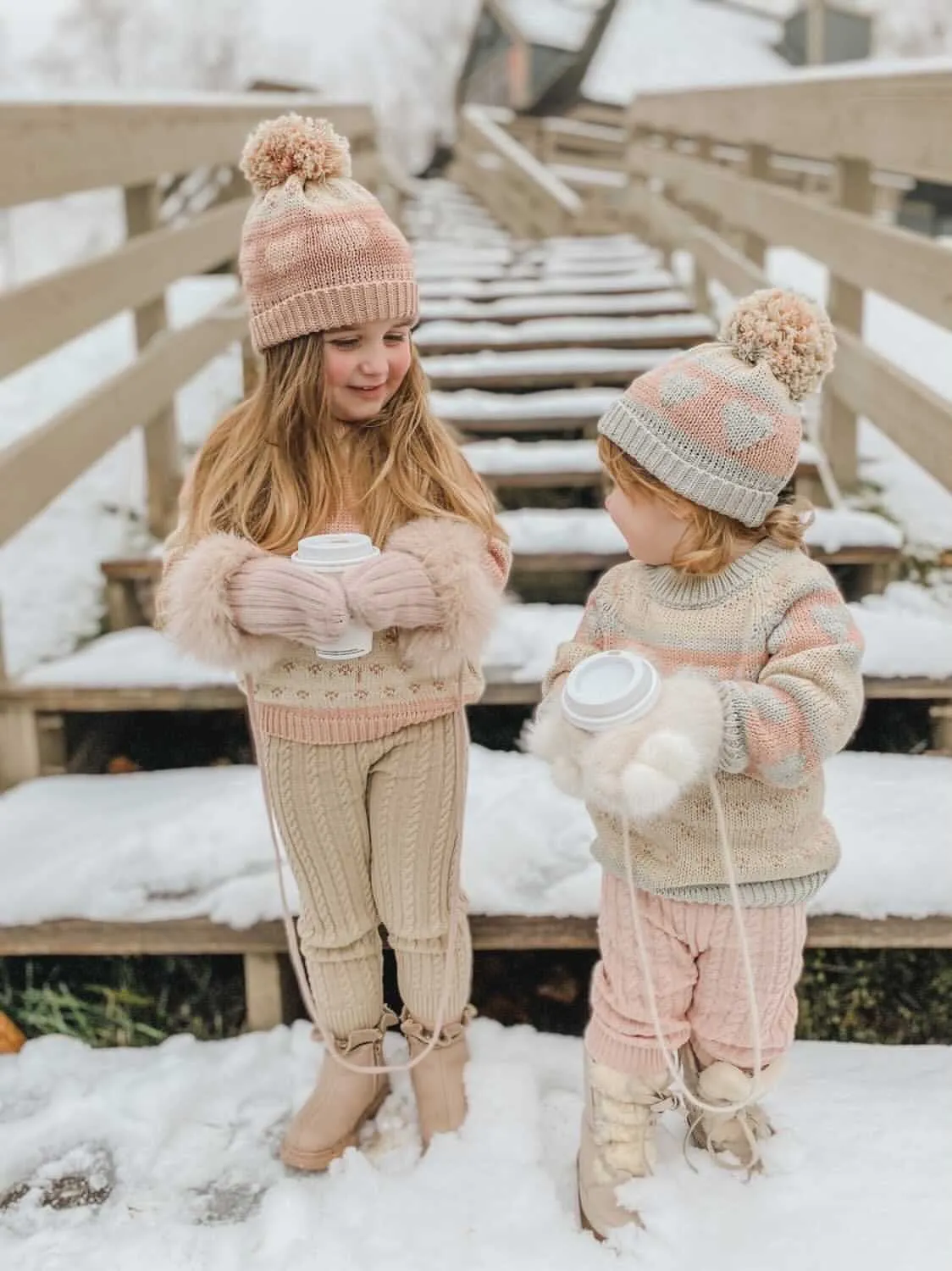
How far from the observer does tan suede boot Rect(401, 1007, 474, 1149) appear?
1746 millimetres

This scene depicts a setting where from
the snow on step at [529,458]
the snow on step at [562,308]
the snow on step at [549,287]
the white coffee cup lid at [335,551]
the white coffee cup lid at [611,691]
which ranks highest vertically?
the snow on step at [549,287]

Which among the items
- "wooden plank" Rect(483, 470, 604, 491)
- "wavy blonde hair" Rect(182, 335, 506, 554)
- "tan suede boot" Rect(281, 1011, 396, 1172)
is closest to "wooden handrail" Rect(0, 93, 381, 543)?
"wavy blonde hair" Rect(182, 335, 506, 554)

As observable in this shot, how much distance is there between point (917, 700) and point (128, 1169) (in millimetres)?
1752

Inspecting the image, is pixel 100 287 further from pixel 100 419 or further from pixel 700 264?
pixel 700 264

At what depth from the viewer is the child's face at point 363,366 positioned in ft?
5.03

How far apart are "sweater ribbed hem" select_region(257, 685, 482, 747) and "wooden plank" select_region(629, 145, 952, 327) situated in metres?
1.49

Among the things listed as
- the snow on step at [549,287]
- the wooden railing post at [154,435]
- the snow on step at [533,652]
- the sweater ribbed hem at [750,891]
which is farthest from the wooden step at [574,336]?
the sweater ribbed hem at [750,891]

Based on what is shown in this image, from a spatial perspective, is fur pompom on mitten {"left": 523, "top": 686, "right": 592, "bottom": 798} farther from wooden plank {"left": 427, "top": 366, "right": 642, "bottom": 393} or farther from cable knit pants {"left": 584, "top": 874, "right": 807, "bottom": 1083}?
wooden plank {"left": 427, "top": 366, "right": 642, "bottom": 393}

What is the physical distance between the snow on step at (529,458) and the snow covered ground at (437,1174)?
1.69m

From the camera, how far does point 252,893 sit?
1958mm

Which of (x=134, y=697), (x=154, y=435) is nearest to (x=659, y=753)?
(x=134, y=697)

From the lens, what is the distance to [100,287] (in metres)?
2.72

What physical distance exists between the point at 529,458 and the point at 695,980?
196cm

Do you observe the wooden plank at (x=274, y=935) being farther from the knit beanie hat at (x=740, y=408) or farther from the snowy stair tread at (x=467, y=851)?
the knit beanie hat at (x=740, y=408)
